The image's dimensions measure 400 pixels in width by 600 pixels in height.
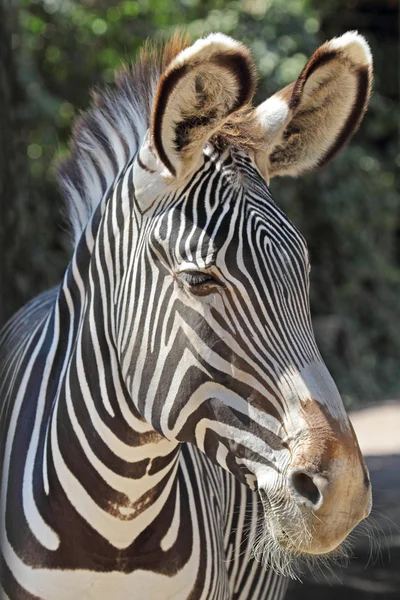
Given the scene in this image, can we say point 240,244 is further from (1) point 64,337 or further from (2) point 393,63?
(2) point 393,63

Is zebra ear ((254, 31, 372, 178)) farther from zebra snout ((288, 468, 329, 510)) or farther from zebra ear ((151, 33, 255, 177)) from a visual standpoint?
zebra snout ((288, 468, 329, 510))

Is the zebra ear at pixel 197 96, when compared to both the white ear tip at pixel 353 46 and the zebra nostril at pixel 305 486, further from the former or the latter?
the zebra nostril at pixel 305 486

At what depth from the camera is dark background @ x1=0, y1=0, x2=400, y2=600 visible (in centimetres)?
890

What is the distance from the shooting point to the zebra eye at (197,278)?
2336 millimetres

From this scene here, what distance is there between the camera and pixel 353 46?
8.41 ft

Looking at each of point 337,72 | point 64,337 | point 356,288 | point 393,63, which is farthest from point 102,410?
point 393,63

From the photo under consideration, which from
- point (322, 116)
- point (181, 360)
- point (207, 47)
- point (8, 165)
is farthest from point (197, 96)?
point (8, 165)

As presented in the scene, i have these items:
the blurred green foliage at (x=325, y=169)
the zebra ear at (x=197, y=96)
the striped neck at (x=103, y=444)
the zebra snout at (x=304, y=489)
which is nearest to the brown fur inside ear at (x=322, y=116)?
the zebra ear at (x=197, y=96)

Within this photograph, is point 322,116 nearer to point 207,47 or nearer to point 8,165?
point 207,47

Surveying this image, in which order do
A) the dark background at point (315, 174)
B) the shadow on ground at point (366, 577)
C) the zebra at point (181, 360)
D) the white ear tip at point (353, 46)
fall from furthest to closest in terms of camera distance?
the dark background at point (315, 174) → the shadow on ground at point (366, 577) → the white ear tip at point (353, 46) → the zebra at point (181, 360)

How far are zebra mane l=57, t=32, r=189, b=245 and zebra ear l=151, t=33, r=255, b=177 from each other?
1.56 ft

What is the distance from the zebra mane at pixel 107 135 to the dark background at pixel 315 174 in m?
2.95

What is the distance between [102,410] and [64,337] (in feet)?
1.06

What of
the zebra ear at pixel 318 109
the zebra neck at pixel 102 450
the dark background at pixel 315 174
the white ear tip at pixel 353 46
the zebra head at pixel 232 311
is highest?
the dark background at pixel 315 174
